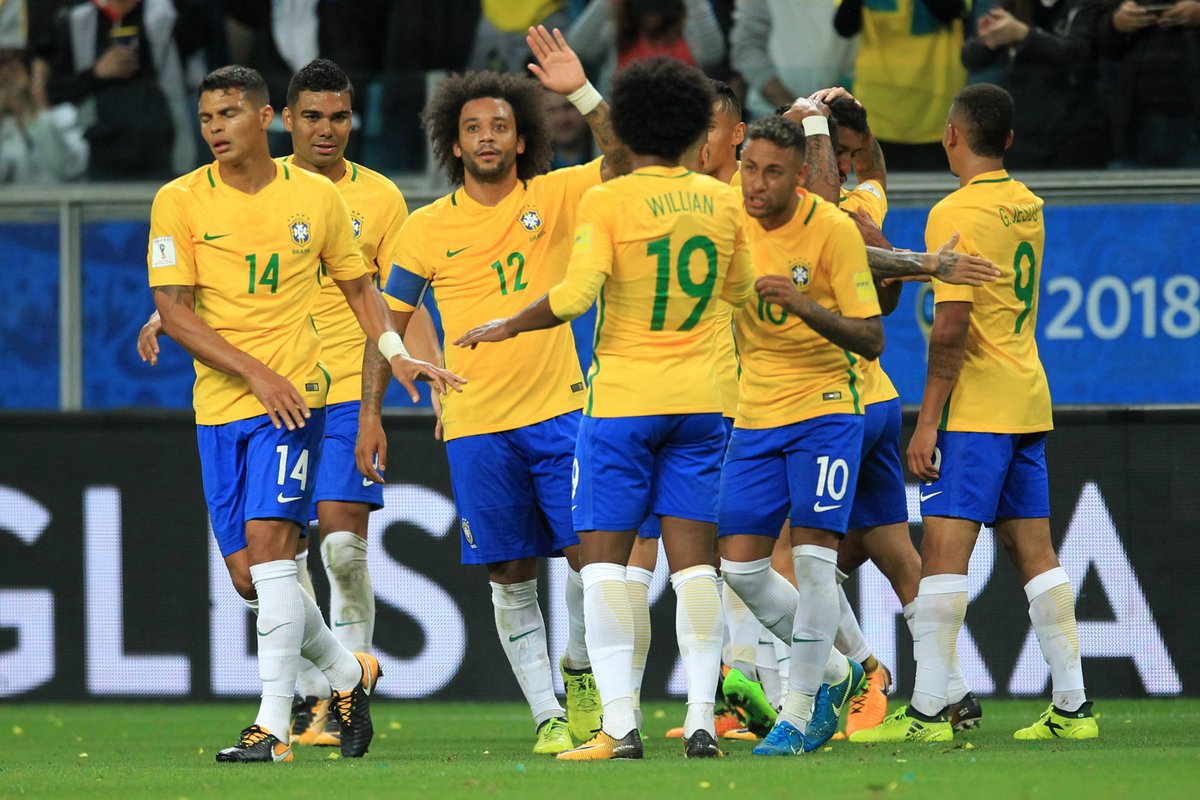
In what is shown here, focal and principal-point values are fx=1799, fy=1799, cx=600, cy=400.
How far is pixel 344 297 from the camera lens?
7.89 metres

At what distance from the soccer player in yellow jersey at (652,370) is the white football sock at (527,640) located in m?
1.09

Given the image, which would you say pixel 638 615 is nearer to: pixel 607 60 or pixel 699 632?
pixel 699 632

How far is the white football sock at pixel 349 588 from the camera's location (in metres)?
7.95

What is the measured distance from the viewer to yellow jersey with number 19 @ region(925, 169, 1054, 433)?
6.99 m

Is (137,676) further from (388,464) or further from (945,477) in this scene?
(945,477)

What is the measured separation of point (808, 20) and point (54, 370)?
5103mm

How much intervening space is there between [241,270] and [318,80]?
5.24 feet

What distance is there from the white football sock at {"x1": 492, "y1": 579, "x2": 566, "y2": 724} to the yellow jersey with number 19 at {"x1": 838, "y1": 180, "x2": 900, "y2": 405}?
154cm

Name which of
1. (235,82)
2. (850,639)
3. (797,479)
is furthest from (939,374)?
(235,82)

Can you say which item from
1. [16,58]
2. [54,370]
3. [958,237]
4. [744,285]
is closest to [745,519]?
[744,285]

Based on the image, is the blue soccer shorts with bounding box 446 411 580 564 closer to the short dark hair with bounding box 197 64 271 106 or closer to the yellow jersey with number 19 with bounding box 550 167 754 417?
the yellow jersey with number 19 with bounding box 550 167 754 417

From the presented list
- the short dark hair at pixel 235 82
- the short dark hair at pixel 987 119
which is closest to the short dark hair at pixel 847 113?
the short dark hair at pixel 987 119

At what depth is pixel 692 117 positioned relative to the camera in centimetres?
596

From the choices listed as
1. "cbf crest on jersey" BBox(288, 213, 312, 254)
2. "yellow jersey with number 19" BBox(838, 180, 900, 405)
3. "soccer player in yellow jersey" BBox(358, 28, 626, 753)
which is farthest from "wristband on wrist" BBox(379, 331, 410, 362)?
"yellow jersey with number 19" BBox(838, 180, 900, 405)
